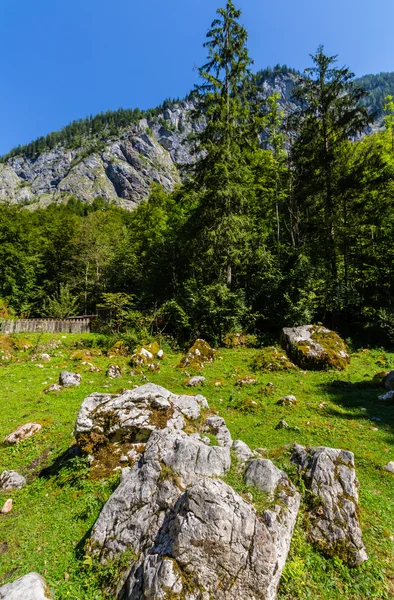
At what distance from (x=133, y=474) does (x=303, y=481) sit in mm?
2563

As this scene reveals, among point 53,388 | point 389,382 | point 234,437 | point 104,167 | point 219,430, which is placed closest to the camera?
point 219,430

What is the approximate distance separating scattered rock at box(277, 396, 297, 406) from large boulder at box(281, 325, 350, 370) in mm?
3587

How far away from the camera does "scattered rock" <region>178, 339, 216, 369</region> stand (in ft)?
41.5

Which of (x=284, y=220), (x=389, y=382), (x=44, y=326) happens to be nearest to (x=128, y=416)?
(x=389, y=382)

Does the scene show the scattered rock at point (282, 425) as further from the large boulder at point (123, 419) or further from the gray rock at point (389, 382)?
the gray rock at point (389, 382)

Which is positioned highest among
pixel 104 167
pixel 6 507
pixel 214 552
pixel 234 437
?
pixel 104 167

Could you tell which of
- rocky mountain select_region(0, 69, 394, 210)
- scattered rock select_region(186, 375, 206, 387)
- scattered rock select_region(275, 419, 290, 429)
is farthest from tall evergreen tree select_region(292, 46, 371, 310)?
rocky mountain select_region(0, 69, 394, 210)

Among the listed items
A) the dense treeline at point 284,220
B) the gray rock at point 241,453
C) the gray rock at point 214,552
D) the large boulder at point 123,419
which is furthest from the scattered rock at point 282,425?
the dense treeline at point 284,220

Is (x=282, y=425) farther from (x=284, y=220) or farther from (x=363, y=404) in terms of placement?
(x=284, y=220)

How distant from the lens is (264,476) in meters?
4.03

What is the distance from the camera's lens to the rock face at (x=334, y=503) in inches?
143

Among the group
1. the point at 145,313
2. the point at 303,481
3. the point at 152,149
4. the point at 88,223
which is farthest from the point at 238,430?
the point at 152,149

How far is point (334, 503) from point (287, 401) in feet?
15.5

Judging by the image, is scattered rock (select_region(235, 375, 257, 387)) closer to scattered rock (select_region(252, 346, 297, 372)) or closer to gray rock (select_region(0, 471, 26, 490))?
scattered rock (select_region(252, 346, 297, 372))
